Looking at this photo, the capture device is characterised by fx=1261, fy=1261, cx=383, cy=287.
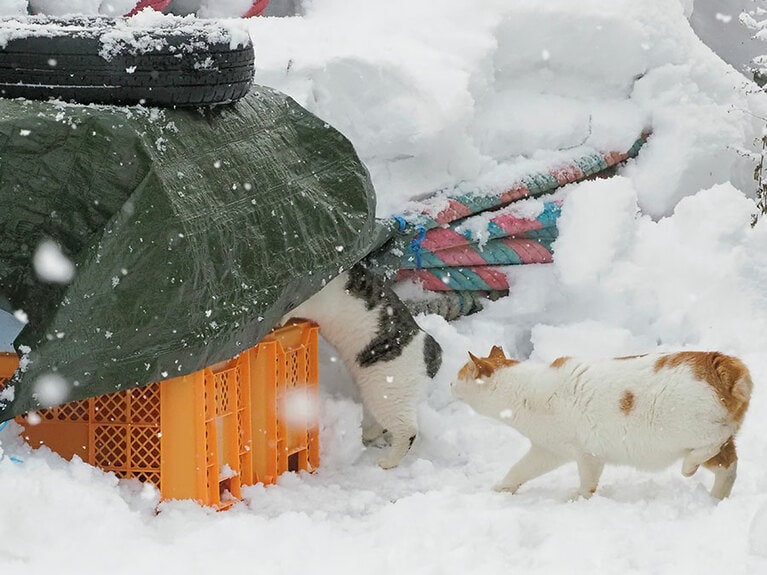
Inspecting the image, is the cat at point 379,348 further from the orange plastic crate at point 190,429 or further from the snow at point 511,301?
the orange plastic crate at point 190,429

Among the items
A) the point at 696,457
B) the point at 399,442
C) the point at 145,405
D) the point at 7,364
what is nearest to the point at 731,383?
the point at 696,457

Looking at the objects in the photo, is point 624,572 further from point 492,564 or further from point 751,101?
point 751,101

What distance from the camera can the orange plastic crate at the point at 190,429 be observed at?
188 inches

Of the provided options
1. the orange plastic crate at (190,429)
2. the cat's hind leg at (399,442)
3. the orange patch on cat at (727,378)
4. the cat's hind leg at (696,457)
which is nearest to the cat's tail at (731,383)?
the orange patch on cat at (727,378)

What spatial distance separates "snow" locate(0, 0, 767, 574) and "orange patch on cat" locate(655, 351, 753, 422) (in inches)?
13.3

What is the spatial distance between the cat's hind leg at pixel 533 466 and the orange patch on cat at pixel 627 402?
397 mm

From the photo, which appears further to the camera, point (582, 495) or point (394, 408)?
point (394, 408)

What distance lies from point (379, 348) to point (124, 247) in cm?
166

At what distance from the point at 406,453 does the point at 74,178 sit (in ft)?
6.83

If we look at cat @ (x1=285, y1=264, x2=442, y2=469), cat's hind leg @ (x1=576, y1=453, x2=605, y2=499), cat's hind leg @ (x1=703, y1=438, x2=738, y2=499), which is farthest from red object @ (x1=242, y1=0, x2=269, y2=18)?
cat's hind leg @ (x1=703, y1=438, x2=738, y2=499)

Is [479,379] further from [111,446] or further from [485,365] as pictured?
[111,446]

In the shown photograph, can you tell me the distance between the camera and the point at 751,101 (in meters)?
8.23

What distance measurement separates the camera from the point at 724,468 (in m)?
4.64

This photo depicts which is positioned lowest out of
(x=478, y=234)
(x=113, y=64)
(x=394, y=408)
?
(x=394, y=408)
